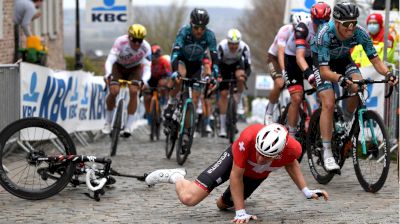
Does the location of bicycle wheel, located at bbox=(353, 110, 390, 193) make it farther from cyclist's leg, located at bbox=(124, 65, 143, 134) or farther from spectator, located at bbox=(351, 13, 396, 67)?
spectator, located at bbox=(351, 13, 396, 67)

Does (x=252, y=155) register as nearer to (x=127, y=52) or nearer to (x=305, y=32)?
(x=305, y=32)

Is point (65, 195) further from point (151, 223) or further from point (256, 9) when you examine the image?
point (256, 9)

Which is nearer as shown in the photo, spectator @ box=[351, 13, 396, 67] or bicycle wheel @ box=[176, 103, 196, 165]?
bicycle wheel @ box=[176, 103, 196, 165]

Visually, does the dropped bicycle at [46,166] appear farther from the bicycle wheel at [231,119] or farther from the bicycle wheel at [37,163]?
the bicycle wheel at [231,119]

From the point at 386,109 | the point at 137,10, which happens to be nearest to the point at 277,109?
the point at 386,109

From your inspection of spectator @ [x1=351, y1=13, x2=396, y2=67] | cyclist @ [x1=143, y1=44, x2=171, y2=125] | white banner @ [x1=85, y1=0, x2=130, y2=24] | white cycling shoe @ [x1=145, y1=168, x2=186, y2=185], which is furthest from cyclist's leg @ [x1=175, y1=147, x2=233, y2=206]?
white banner @ [x1=85, y1=0, x2=130, y2=24]

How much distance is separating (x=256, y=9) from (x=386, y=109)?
70683 millimetres

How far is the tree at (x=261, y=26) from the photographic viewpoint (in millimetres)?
77812

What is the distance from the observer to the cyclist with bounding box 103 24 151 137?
43.7 ft

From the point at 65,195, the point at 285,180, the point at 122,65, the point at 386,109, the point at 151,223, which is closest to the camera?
the point at 151,223

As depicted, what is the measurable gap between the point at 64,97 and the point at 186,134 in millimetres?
3107

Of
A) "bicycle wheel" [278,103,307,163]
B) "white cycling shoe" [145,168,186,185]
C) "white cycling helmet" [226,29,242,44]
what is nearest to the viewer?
"white cycling shoe" [145,168,186,185]

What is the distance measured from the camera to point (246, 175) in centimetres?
835

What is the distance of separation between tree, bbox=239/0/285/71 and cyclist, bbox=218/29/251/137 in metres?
59.9
